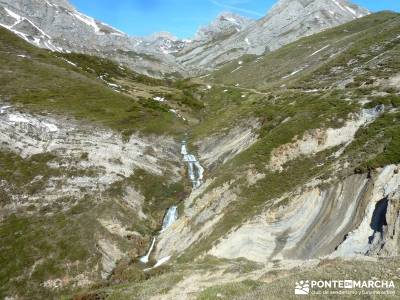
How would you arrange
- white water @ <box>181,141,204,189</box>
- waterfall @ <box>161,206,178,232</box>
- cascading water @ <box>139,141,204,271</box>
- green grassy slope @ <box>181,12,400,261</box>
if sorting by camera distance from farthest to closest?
white water @ <box>181,141,204,189</box>
waterfall @ <box>161,206,178,232</box>
cascading water @ <box>139,141,204,271</box>
green grassy slope @ <box>181,12,400,261</box>

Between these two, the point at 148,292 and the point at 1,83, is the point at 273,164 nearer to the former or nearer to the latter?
the point at 148,292

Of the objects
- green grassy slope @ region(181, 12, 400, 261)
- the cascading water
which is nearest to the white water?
the cascading water

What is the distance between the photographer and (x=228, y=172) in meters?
56.8

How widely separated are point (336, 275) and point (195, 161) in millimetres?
53814

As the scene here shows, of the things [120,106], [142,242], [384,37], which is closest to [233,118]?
[120,106]

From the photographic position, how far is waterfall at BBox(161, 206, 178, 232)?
57275mm

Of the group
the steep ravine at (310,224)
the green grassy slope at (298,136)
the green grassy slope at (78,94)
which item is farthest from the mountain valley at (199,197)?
the green grassy slope at (78,94)

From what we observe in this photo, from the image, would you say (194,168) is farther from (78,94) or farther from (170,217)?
(78,94)

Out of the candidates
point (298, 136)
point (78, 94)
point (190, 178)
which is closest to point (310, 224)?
point (298, 136)

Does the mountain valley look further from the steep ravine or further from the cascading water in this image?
the cascading water

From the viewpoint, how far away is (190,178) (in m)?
69.9

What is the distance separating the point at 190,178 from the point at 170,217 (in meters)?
12.5

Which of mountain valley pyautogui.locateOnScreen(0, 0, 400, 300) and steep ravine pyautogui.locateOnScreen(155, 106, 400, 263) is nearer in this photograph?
mountain valley pyautogui.locateOnScreen(0, 0, 400, 300)

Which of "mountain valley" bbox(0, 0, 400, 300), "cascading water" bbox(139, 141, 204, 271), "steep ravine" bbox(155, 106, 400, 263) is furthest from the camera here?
"cascading water" bbox(139, 141, 204, 271)
